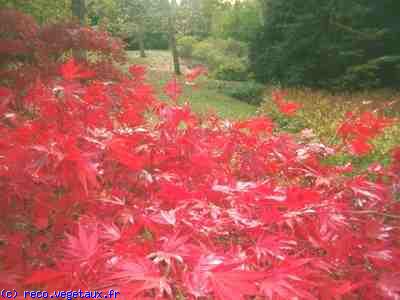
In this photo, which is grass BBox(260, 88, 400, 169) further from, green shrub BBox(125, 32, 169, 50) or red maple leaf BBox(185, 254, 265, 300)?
green shrub BBox(125, 32, 169, 50)

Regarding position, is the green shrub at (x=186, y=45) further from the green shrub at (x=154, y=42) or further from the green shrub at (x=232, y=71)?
the green shrub at (x=232, y=71)

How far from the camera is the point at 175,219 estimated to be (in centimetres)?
160

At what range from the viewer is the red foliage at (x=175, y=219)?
126cm

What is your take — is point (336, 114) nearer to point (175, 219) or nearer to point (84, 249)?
point (175, 219)

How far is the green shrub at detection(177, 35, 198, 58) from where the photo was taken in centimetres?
3075

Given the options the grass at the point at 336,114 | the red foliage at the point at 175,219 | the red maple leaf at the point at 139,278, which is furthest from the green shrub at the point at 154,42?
the red maple leaf at the point at 139,278

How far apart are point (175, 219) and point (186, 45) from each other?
1182 inches

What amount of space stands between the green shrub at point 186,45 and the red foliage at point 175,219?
1132 inches

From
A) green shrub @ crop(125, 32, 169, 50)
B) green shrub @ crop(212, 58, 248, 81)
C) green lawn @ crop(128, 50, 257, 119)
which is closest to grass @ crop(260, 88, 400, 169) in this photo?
green lawn @ crop(128, 50, 257, 119)

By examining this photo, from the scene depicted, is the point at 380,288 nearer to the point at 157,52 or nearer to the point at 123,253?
the point at 123,253

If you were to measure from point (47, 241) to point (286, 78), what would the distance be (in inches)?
619

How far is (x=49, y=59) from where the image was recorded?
575 centimetres

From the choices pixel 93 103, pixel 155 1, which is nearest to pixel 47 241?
pixel 93 103

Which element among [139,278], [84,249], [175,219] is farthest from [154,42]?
[139,278]
